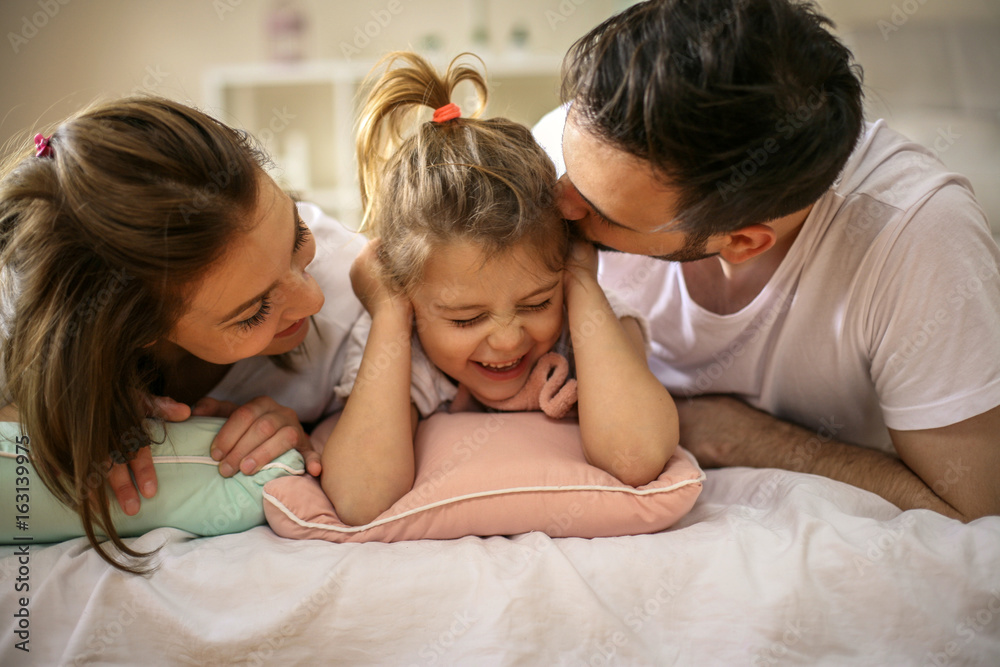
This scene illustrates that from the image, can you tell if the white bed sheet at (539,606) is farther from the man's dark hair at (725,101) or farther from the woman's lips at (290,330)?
the man's dark hair at (725,101)

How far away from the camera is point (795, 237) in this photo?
1.29 metres

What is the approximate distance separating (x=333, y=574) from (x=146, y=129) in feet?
2.08

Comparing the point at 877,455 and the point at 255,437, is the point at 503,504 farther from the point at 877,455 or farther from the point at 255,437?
the point at 877,455

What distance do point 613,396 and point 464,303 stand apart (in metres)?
0.28

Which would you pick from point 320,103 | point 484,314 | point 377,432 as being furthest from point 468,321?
point 320,103

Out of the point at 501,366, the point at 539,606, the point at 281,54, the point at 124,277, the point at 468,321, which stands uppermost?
the point at 281,54

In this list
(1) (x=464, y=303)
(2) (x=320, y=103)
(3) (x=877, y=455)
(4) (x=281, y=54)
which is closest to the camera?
(1) (x=464, y=303)

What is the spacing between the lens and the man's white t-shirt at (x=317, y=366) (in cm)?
133

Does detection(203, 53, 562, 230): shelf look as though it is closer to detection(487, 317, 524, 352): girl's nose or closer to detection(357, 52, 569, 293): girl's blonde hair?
detection(357, 52, 569, 293): girl's blonde hair

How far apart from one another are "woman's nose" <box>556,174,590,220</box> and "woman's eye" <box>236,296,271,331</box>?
50 centimetres

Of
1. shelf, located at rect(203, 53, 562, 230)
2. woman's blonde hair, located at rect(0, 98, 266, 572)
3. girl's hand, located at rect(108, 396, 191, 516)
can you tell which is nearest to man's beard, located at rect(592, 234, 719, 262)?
woman's blonde hair, located at rect(0, 98, 266, 572)

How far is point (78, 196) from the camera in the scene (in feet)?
2.94

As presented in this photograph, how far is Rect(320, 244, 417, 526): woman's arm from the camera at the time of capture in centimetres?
108

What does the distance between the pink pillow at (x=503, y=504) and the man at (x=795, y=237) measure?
367 mm
